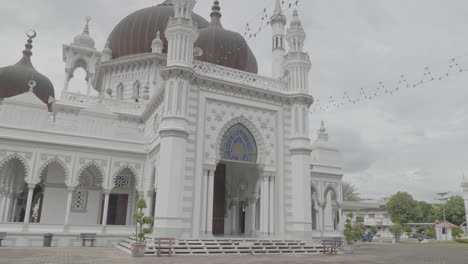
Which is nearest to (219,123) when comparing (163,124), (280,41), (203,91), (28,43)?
(203,91)

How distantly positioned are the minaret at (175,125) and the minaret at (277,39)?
25.1 ft

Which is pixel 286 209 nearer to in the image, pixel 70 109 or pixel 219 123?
pixel 219 123

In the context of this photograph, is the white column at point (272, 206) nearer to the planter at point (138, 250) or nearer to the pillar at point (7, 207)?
the planter at point (138, 250)

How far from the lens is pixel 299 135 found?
17.6m

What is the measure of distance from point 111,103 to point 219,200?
953cm

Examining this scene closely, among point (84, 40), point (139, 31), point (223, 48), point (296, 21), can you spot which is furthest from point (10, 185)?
point (296, 21)

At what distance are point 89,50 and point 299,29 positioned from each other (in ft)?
47.4

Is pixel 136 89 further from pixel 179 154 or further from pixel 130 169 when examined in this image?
pixel 179 154

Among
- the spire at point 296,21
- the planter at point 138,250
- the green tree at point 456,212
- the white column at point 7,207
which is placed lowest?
the planter at point 138,250

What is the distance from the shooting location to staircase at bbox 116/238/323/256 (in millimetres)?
13404

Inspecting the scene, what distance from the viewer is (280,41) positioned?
2308cm

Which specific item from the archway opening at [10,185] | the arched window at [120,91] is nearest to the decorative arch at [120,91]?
the arched window at [120,91]

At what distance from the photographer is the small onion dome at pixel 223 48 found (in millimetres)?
24094

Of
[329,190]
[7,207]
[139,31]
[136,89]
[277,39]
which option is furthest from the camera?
[139,31]
